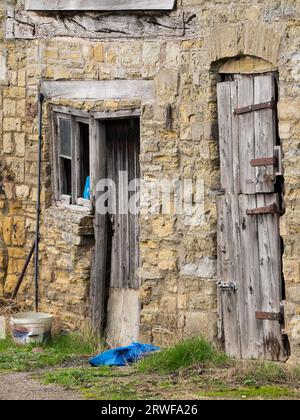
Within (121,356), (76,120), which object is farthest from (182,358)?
(76,120)

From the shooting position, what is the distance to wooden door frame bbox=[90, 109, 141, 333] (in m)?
13.8

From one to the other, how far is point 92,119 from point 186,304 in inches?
102

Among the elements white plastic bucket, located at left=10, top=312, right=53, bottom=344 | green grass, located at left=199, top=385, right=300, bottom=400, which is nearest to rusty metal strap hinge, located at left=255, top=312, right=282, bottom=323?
green grass, located at left=199, top=385, right=300, bottom=400

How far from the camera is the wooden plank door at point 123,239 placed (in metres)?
13.5

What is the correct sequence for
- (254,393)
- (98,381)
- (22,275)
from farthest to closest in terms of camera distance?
(22,275) → (98,381) → (254,393)

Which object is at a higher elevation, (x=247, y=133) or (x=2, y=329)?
(x=247, y=133)

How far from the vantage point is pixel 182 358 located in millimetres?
11750

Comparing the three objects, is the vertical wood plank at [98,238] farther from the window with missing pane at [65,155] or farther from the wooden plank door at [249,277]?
the wooden plank door at [249,277]

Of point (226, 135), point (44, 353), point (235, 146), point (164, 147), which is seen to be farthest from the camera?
point (44, 353)

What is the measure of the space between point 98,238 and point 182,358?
2549 mm

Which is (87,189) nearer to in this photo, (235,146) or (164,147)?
(164,147)

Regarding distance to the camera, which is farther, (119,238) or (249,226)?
(119,238)

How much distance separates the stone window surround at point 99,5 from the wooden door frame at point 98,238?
48.4 inches

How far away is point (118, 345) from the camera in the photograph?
13.6 metres
